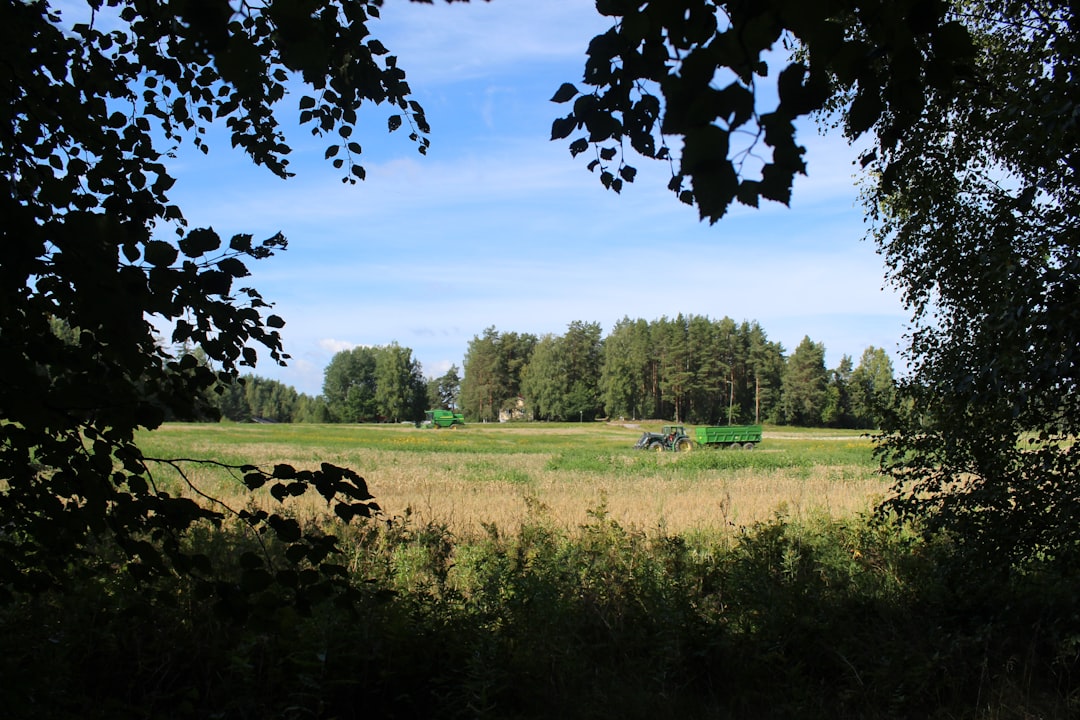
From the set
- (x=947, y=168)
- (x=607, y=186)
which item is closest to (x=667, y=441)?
(x=947, y=168)

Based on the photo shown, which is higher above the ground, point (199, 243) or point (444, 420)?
point (199, 243)

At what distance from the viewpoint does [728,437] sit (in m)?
39.2

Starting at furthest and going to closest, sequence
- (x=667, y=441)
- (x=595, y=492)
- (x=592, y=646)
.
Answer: (x=667, y=441)
(x=595, y=492)
(x=592, y=646)

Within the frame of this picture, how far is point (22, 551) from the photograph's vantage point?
279 cm

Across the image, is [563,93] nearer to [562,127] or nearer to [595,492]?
[562,127]

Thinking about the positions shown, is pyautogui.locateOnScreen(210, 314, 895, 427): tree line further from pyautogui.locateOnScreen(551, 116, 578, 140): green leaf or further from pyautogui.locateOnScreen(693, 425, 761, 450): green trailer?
pyautogui.locateOnScreen(551, 116, 578, 140): green leaf

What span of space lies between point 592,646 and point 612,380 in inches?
3411

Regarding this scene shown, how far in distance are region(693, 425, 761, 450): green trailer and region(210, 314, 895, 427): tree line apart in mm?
45467

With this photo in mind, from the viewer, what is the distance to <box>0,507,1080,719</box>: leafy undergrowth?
425 centimetres

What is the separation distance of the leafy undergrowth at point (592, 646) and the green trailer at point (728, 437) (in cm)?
3211

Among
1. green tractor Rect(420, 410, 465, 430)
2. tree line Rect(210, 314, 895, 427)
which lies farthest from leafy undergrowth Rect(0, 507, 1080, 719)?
tree line Rect(210, 314, 895, 427)

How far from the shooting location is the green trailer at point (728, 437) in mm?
38125

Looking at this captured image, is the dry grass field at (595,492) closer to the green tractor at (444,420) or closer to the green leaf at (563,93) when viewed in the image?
the green leaf at (563,93)

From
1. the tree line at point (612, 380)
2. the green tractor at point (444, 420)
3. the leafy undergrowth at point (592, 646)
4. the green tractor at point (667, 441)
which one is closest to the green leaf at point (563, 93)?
the leafy undergrowth at point (592, 646)
